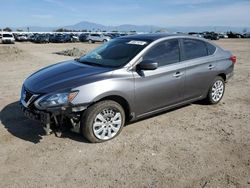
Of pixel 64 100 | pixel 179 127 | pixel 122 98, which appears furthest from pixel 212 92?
pixel 64 100

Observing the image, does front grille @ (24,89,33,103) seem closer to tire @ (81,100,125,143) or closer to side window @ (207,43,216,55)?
tire @ (81,100,125,143)

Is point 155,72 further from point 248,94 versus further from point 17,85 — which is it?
point 17,85

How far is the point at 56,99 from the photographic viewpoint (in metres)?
4.39

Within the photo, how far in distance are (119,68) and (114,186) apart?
2097 millimetres

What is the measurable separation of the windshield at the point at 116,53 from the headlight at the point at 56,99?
1.08 meters

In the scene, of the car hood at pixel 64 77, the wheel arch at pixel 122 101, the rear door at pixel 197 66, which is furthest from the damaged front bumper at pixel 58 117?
the rear door at pixel 197 66

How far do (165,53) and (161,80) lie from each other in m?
0.58

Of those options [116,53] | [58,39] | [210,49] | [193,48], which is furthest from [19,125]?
[58,39]

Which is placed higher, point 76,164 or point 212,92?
point 212,92

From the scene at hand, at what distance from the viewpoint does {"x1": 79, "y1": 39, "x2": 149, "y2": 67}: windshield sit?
5.19m

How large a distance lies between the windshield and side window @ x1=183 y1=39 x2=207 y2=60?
1.02 meters

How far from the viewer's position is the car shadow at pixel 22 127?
4977 mm

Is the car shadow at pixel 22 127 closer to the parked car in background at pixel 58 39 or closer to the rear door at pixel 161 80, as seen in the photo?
the rear door at pixel 161 80

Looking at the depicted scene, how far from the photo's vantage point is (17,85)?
8.95 m
